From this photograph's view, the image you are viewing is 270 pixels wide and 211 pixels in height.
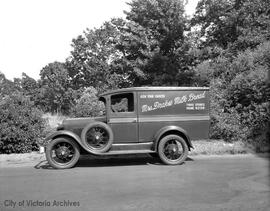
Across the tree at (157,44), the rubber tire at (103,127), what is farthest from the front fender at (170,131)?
the tree at (157,44)

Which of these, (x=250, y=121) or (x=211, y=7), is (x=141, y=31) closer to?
(x=211, y=7)

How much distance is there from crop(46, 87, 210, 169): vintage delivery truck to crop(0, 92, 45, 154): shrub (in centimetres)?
233

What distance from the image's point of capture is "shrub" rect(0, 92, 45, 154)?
38.3ft

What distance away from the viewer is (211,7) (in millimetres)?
28406

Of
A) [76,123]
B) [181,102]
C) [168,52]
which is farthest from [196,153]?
[168,52]

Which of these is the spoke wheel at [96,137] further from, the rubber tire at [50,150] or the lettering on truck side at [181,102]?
the lettering on truck side at [181,102]

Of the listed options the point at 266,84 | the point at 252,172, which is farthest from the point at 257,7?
the point at 252,172

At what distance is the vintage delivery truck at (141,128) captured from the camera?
9430mm

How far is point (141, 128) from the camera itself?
9703 mm

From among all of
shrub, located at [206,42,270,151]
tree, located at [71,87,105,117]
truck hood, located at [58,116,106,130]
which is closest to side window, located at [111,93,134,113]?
truck hood, located at [58,116,106,130]

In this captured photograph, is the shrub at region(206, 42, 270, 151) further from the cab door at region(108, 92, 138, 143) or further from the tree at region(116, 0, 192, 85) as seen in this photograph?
the tree at region(116, 0, 192, 85)

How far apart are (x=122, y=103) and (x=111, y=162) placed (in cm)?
169

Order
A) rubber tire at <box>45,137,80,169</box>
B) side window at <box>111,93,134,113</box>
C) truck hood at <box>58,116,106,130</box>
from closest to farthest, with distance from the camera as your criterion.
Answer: rubber tire at <box>45,137,80,169</box> < truck hood at <box>58,116,106,130</box> < side window at <box>111,93,134,113</box>

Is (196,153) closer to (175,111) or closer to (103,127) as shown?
(175,111)
